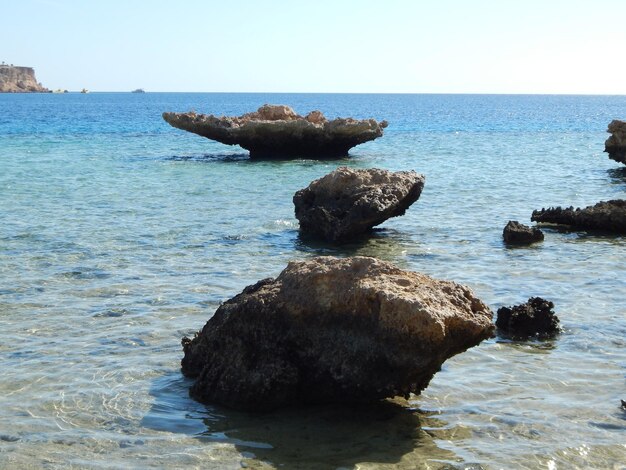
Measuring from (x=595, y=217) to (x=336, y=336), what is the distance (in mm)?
10756

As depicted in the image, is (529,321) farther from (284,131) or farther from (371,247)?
(284,131)

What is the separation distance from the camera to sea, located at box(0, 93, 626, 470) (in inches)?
254

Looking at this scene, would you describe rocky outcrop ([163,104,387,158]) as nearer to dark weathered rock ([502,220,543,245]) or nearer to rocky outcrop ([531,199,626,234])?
rocky outcrop ([531,199,626,234])

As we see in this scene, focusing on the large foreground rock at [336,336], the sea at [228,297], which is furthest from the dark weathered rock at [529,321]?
the large foreground rock at [336,336]

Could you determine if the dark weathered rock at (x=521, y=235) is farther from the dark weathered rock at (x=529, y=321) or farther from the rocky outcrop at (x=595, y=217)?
the dark weathered rock at (x=529, y=321)

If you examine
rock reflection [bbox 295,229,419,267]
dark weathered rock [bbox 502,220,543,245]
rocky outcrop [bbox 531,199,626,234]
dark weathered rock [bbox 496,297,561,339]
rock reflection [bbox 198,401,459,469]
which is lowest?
rock reflection [bbox 198,401,459,469]

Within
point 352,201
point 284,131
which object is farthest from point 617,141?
point 352,201

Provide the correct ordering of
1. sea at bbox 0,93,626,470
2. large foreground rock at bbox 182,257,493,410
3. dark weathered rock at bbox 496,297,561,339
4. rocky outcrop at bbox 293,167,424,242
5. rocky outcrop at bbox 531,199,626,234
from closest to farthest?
1. sea at bbox 0,93,626,470
2. large foreground rock at bbox 182,257,493,410
3. dark weathered rock at bbox 496,297,561,339
4. rocky outcrop at bbox 293,167,424,242
5. rocky outcrop at bbox 531,199,626,234

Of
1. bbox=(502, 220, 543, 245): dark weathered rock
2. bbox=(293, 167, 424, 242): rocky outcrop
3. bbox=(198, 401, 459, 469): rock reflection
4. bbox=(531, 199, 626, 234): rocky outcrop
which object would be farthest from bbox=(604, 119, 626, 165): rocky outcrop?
bbox=(198, 401, 459, 469): rock reflection

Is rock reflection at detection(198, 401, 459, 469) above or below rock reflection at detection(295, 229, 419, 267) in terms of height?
below

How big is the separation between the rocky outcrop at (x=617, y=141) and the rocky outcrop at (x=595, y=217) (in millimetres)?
11383

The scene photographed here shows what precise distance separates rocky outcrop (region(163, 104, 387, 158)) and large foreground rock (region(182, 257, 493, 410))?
24.5m

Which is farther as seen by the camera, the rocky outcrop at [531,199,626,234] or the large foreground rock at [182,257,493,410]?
the rocky outcrop at [531,199,626,234]

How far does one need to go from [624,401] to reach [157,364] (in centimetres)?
436
